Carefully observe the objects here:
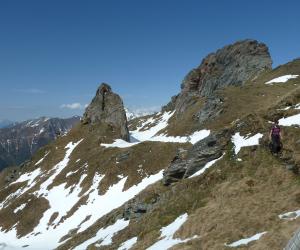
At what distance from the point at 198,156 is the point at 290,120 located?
33.0 feet

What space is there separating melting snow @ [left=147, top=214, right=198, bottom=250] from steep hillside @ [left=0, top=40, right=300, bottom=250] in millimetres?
133

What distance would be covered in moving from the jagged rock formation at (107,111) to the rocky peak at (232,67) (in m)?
31.2

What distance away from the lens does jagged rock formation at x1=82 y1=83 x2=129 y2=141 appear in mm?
103500

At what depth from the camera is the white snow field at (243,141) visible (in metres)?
34.6

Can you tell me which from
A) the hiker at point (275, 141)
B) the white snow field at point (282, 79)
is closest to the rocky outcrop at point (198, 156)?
the hiker at point (275, 141)

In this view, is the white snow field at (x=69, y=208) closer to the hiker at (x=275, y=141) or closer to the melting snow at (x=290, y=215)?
the hiker at (x=275, y=141)

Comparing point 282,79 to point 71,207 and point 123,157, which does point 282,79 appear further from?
point 71,207

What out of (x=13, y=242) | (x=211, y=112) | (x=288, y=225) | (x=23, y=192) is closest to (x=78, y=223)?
(x=13, y=242)

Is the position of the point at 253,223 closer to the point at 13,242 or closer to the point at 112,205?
the point at 112,205

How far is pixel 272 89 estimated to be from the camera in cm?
9344

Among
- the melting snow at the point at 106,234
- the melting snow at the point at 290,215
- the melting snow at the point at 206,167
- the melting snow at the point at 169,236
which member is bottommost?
the melting snow at the point at 106,234

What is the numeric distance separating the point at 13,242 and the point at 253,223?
5847 cm

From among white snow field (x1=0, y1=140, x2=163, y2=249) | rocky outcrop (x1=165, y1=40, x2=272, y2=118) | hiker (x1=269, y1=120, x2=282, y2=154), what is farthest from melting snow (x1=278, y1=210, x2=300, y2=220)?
rocky outcrop (x1=165, y1=40, x2=272, y2=118)

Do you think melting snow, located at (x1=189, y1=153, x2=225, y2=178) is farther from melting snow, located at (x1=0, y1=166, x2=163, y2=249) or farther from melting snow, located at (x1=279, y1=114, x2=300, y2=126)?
melting snow, located at (x1=0, y1=166, x2=163, y2=249)
